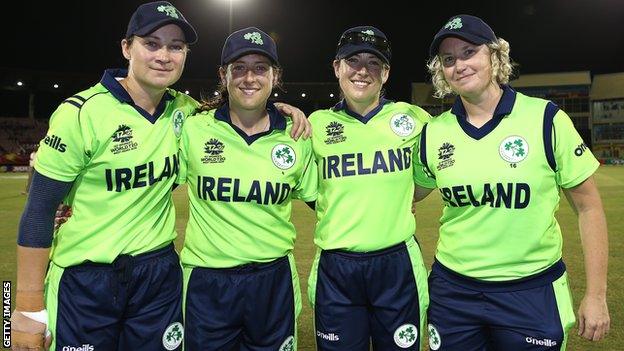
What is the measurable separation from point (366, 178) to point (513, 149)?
904mm

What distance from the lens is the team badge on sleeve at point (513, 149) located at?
9.05 ft

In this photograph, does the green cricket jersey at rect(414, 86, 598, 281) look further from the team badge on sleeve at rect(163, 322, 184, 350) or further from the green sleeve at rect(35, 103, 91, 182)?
the green sleeve at rect(35, 103, 91, 182)

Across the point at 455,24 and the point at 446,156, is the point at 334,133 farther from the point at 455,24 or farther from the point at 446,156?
the point at 455,24

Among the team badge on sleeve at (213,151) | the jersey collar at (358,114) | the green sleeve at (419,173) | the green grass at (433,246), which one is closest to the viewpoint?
the team badge on sleeve at (213,151)

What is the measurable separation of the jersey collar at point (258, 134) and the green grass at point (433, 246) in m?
2.26

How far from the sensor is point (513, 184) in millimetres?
2746

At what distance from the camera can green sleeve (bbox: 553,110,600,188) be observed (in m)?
2.71

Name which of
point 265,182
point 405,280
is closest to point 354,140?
point 265,182

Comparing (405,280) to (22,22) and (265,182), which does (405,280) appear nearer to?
(265,182)

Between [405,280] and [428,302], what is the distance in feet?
0.68

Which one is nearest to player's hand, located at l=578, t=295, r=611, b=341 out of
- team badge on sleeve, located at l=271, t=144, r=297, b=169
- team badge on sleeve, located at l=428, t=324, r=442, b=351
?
team badge on sleeve, located at l=428, t=324, r=442, b=351

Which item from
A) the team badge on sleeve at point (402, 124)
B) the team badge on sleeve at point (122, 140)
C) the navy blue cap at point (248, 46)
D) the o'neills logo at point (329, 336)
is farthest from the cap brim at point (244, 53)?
the o'neills logo at point (329, 336)

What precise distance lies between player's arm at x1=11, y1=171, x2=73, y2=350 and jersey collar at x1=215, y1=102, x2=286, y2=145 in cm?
103

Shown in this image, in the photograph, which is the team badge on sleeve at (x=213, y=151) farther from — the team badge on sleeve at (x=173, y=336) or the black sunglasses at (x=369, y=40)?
the black sunglasses at (x=369, y=40)
